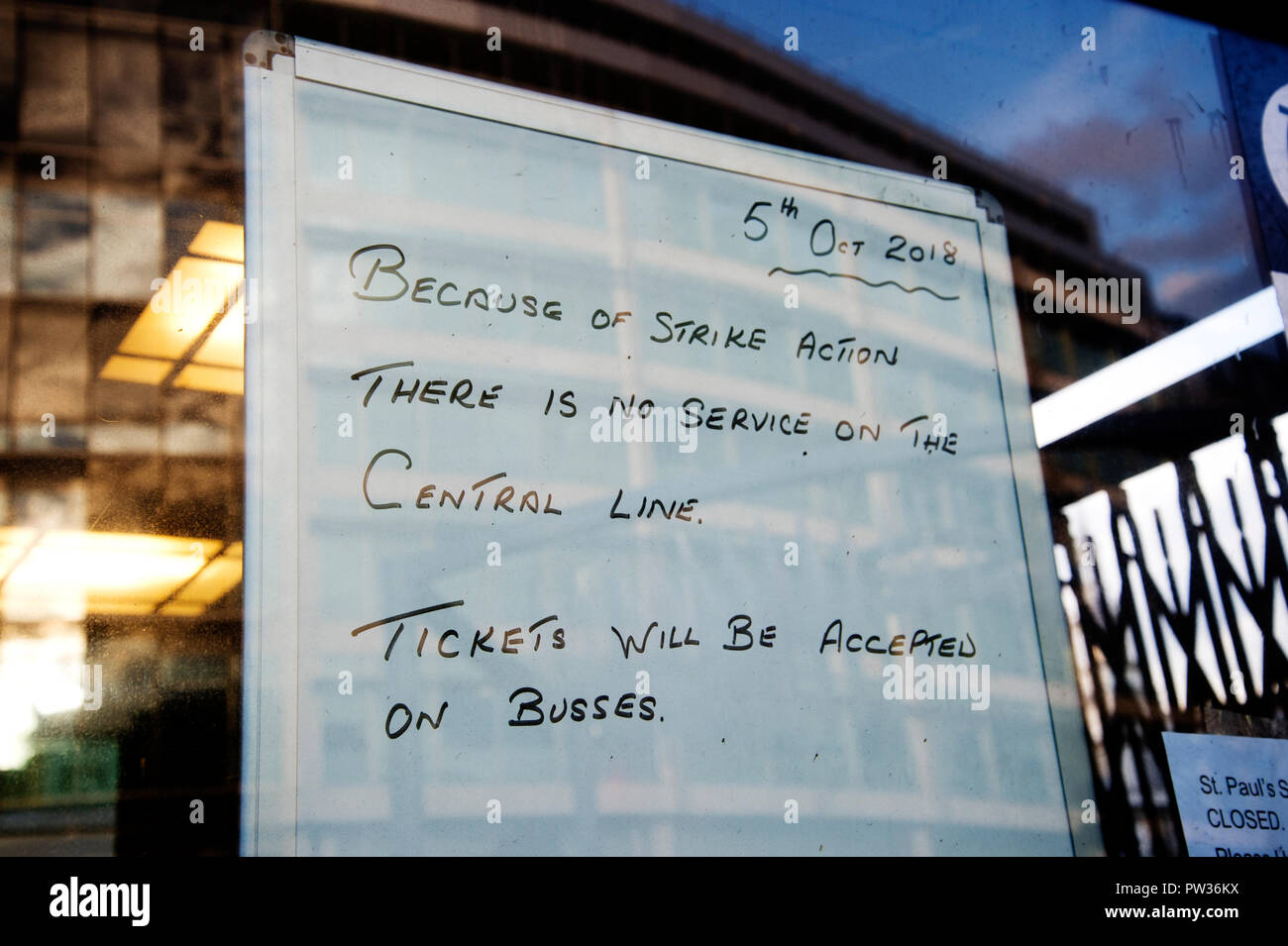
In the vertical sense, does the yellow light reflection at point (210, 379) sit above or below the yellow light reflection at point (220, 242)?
below

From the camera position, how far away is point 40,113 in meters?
1.18

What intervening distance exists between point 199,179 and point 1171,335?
60.8 inches

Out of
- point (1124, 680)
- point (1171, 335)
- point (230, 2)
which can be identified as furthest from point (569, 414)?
point (1171, 335)
